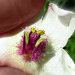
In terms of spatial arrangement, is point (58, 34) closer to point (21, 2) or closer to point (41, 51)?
point (41, 51)

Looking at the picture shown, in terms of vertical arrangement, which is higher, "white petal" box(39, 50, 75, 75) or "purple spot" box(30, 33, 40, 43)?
"purple spot" box(30, 33, 40, 43)

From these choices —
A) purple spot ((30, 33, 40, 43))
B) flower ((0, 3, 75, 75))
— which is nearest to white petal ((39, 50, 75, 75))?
flower ((0, 3, 75, 75))

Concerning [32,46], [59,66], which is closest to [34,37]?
[32,46]

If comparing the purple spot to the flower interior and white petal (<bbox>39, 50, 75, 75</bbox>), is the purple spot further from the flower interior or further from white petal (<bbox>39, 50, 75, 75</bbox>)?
white petal (<bbox>39, 50, 75, 75</bbox>)

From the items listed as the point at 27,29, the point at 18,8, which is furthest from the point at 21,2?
the point at 27,29

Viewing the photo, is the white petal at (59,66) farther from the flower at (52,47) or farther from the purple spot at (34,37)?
the purple spot at (34,37)

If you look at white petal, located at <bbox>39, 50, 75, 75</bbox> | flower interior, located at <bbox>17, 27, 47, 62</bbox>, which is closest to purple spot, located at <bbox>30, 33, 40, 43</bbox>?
flower interior, located at <bbox>17, 27, 47, 62</bbox>

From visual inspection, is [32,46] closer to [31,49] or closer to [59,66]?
[31,49]
